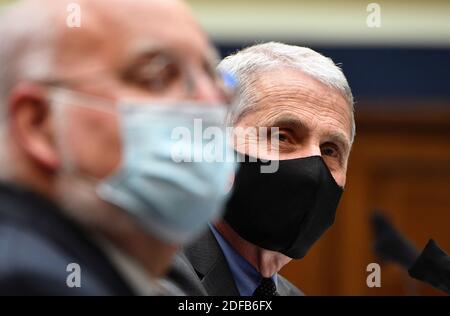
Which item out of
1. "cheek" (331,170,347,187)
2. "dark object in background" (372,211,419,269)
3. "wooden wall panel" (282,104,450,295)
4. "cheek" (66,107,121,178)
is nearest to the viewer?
"cheek" (66,107,121,178)

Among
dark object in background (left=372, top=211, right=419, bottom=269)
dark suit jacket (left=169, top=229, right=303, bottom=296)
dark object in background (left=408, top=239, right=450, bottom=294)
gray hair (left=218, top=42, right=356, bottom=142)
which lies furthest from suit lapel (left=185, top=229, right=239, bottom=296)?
dark object in background (left=372, top=211, right=419, bottom=269)

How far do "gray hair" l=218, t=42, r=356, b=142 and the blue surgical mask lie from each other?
0.77m

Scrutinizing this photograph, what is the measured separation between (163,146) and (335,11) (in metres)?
4.11

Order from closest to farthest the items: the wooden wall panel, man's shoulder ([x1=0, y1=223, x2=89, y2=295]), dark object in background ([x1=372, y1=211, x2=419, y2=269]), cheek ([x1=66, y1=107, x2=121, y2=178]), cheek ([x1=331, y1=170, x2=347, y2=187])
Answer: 1. man's shoulder ([x1=0, y1=223, x2=89, y2=295])
2. cheek ([x1=66, y1=107, x2=121, y2=178])
3. cheek ([x1=331, y1=170, x2=347, y2=187])
4. dark object in background ([x1=372, y1=211, x2=419, y2=269])
5. the wooden wall panel

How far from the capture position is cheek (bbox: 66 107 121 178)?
132 centimetres

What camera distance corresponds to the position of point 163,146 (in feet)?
4.49

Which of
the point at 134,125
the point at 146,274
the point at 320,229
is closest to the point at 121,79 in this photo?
the point at 134,125

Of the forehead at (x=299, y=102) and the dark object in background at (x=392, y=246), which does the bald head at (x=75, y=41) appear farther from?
the dark object in background at (x=392, y=246)

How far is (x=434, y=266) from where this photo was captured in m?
2.04

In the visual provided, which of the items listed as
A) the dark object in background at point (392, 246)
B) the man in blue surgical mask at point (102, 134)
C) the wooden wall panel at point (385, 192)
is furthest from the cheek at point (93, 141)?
the wooden wall panel at point (385, 192)

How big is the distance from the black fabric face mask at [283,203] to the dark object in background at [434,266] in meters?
0.23

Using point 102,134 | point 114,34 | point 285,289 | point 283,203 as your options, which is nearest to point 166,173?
point 102,134

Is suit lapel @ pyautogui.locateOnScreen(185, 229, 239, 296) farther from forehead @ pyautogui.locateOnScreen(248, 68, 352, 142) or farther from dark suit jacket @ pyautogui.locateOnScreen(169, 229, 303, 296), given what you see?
forehead @ pyautogui.locateOnScreen(248, 68, 352, 142)
